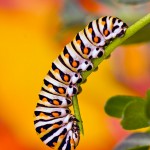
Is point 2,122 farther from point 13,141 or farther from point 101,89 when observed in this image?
point 101,89

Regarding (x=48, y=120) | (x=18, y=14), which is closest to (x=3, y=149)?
(x=18, y=14)

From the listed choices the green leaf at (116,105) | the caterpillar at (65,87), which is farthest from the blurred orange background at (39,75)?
the green leaf at (116,105)

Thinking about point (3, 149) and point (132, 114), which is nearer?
point (132, 114)

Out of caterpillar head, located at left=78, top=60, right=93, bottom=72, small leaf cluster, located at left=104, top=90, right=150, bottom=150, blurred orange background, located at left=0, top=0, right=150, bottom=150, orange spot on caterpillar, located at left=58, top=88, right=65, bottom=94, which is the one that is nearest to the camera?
small leaf cluster, located at left=104, top=90, right=150, bottom=150

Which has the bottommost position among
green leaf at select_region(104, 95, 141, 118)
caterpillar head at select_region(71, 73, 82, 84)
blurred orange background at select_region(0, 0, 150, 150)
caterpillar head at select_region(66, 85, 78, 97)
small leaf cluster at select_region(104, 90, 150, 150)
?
small leaf cluster at select_region(104, 90, 150, 150)

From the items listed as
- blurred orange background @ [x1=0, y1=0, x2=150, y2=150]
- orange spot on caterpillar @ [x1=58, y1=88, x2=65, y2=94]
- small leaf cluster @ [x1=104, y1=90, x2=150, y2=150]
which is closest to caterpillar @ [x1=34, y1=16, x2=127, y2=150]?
orange spot on caterpillar @ [x1=58, y1=88, x2=65, y2=94]

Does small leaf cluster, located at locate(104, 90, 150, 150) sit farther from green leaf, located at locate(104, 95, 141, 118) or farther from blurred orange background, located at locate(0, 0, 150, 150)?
blurred orange background, located at locate(0, 0, 150, 150)
